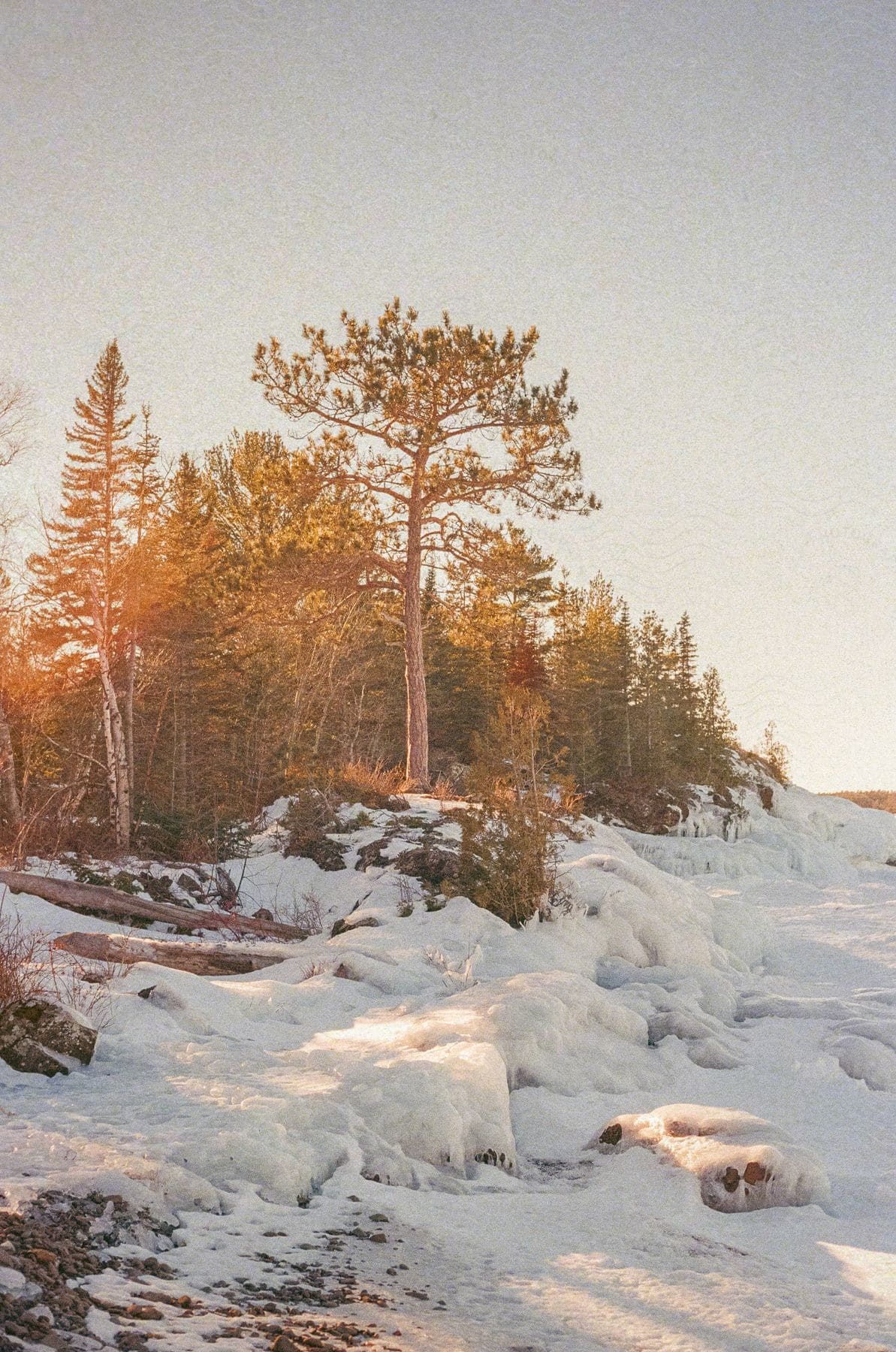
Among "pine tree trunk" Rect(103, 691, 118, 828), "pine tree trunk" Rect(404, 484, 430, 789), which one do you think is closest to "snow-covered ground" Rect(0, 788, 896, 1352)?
"pine tree trunk" Rect(103, 691, 118, 828)

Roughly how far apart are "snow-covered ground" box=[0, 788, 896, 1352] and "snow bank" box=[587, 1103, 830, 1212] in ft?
0.05

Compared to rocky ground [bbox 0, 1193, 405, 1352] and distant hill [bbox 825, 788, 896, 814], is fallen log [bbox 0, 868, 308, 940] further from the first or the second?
distant hill [bbox 825, 788, 896, 814]

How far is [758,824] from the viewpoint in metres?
25.8

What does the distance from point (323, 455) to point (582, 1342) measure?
18781mm

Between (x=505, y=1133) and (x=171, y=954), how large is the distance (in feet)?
14.8

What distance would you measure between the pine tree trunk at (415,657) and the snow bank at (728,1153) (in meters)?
15.1

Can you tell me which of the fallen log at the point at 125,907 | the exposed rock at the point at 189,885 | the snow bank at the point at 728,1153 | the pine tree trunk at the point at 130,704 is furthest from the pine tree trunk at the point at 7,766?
the snow bank at the point at 728,1153

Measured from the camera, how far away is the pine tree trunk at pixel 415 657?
21.0m

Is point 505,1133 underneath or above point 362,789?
underneath

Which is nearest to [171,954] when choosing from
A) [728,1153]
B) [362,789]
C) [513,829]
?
[513,829]

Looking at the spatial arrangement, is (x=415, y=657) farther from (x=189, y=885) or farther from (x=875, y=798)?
(x=875, y=798)

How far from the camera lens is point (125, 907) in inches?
434

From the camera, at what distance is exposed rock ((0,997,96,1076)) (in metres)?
5.26

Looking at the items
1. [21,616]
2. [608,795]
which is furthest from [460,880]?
[608,795]
